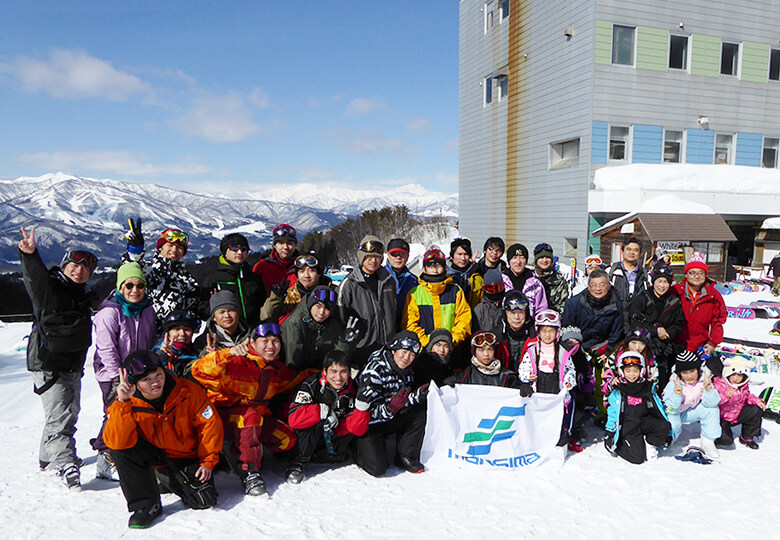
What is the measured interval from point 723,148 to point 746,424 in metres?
17.6

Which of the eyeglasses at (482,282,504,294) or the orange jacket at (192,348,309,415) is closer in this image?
the orange jacket at (192,348,309,415)

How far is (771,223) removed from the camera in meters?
16.8

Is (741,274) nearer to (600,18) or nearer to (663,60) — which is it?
(663,60)

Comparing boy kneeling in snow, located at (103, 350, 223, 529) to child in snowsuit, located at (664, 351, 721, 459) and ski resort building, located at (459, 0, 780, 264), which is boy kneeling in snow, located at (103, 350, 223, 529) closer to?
child in snowsuit, located at (664, 351, 721, 459)

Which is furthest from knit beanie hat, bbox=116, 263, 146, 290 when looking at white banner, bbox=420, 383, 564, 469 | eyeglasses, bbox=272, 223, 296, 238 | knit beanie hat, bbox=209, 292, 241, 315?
white banner, bbox=420, 383, 564, 469

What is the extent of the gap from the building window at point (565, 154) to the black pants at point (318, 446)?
618 inches

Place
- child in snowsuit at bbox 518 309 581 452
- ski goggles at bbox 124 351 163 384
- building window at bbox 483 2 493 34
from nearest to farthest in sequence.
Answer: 1. ski goggles at bbox 124 351 163 384
2. child in snowsuit at bbox 518 309 581 452
3. building window at bbox 483 2 493 34

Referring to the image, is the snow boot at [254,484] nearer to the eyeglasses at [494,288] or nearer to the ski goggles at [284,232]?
the ski goggles at [284,232]

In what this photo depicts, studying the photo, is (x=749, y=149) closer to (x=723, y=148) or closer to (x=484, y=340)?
(x=723, y=148)

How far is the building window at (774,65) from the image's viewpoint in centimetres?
1780

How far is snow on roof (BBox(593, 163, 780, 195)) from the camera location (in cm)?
1582

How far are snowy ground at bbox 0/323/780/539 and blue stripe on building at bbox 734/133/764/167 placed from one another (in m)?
18.1

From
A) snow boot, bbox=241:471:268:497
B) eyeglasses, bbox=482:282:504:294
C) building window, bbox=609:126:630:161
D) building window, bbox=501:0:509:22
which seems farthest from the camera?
building window, bbox=501:0:509:22

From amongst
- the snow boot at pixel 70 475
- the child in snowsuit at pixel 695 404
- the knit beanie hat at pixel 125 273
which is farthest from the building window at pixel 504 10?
the snow boot at pixel 70 475
